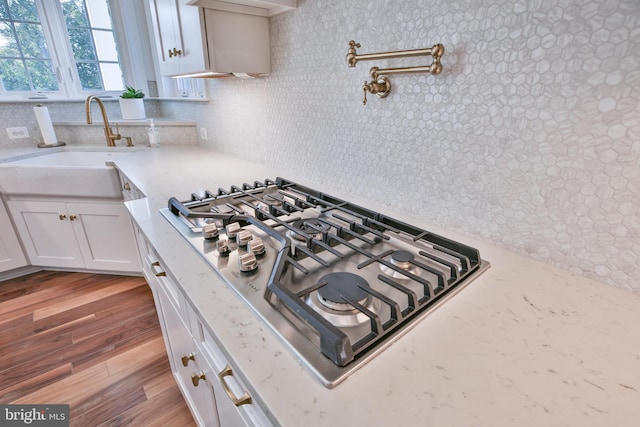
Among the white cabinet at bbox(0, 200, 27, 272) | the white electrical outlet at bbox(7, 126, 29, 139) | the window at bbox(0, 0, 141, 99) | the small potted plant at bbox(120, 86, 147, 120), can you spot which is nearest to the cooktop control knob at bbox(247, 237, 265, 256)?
the white cabinet at bbox(0, 200, 27, 272)

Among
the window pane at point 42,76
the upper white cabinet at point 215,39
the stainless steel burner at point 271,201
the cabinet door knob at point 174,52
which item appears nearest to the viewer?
the stainless steel burner at point 271,201

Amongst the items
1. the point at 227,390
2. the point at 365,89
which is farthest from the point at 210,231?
the point at 365,89

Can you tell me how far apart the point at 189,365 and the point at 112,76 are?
2.97m

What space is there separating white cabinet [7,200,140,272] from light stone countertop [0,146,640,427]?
1665 mm

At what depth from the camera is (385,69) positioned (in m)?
0.96

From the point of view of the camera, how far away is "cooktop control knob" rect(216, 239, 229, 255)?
0.81 meters

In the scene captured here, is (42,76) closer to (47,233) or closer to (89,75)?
(89,75)

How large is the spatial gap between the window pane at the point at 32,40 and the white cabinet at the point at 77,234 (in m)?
1.35

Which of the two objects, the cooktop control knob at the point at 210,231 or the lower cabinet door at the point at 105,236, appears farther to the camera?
the lower cabinet door at the point at 105,236

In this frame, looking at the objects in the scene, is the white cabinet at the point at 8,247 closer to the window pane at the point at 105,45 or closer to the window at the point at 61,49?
the window at the point at 61,49

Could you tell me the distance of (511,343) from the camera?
543mm

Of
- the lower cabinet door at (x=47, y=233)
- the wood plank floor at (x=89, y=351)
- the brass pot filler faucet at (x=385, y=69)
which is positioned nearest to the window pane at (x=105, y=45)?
the lower cabinet door at (x=47, y=233)

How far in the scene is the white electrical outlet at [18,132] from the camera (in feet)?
7.77
